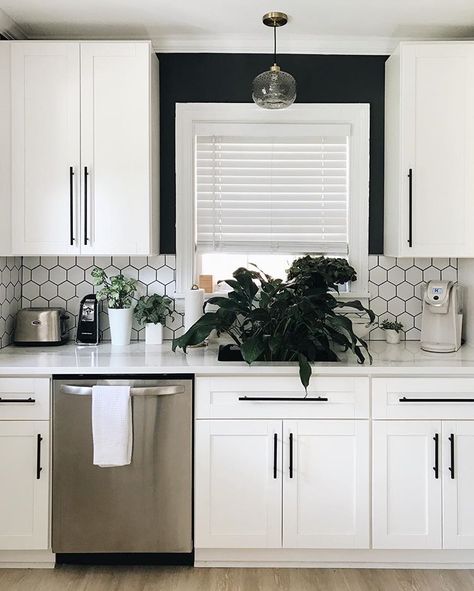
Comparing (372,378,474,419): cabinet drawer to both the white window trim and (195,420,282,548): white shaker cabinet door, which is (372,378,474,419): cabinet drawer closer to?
(195,420,282,548): white shaker cabinet door

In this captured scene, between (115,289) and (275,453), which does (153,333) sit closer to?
(115,289)

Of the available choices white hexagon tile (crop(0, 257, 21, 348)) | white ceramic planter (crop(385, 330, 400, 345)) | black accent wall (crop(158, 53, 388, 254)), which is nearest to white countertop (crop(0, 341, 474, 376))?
white hexagon tile (crop(0, 257, 21, 348))

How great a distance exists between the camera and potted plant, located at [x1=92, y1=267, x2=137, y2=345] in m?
3.22

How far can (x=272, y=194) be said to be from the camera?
3.40 m

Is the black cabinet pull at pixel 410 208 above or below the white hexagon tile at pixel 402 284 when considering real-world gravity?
above

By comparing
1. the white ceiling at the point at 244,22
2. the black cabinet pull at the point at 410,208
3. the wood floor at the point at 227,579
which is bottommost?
the wood floor at the point at 227,579

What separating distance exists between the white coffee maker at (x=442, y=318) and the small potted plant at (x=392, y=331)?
0.19 m

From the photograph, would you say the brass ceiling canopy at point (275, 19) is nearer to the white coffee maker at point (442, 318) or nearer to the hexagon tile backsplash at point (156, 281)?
the hexagon tile backsplash at point (156, 281)

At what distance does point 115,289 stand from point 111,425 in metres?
0.84

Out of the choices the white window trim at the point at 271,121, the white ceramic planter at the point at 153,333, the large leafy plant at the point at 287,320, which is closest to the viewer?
the large leafy plant at the point at 287,320

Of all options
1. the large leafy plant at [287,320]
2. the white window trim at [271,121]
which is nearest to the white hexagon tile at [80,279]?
the white window trim at [271,121]

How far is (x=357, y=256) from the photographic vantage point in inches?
134

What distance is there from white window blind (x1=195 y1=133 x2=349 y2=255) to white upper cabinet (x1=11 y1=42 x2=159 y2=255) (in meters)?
0.44

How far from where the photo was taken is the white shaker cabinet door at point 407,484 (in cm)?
272
